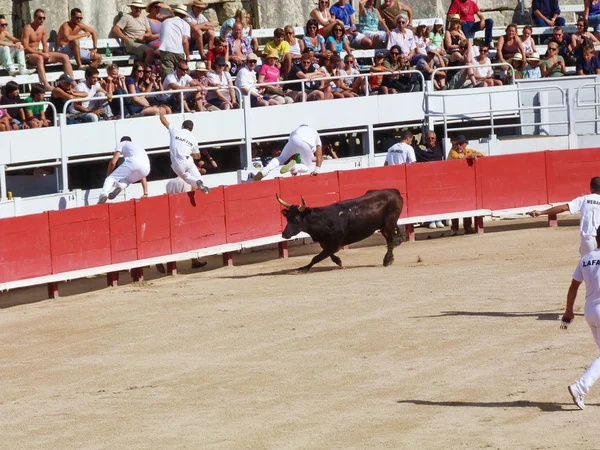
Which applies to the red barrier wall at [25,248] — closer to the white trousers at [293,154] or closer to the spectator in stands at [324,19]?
the white trousers at [293,154]

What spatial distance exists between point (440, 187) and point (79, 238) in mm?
6340

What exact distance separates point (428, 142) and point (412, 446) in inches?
495

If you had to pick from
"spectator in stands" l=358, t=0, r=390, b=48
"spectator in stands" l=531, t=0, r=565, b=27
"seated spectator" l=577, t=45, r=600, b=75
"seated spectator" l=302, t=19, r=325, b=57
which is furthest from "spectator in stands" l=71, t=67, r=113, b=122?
"spectator in stands" l=531, t=0, r=565, b=27

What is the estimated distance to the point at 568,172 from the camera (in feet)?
72.3

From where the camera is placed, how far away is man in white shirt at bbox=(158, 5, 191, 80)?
70.8 feet

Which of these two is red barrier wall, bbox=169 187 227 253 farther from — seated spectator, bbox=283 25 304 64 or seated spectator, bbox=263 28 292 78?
seated spectator, bbox=283 25 304 64

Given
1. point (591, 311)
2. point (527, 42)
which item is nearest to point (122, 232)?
point (591, 311)

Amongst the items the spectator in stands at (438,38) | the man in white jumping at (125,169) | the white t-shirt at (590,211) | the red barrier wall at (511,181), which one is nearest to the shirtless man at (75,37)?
the man in white jumping at (125,169)

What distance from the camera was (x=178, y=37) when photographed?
854 inches

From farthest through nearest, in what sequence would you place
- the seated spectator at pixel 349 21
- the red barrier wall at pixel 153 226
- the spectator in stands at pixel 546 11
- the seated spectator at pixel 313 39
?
the spectator in stands at pixel 546 11 < the seated spectator at pixel 349 21 < the seated spectator at pixel 313 39 < the red barrier wall at pixel 153 226

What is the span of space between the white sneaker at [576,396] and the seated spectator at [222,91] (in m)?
12.6

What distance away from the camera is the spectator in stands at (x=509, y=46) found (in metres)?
25.3

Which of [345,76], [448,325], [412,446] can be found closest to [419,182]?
[345,76]

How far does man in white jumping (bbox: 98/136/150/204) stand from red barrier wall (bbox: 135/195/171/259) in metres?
0.48
